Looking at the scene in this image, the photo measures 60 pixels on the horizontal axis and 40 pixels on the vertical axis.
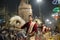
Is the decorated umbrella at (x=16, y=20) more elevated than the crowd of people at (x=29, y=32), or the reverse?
the decorated umbrella at (x=16, y=20)

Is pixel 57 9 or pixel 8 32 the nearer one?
pixel 8 32

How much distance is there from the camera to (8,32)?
350cm

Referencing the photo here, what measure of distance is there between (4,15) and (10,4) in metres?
0.25

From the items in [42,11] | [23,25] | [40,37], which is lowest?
[40,37]

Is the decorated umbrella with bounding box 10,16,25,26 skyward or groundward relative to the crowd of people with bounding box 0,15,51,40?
skyward

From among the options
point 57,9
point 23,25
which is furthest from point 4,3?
point 57,9

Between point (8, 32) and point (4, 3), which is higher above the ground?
point (4, 3)

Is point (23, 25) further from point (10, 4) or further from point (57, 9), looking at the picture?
point (57, 9)

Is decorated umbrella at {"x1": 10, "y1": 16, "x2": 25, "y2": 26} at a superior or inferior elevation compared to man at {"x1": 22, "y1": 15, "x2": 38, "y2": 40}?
superior

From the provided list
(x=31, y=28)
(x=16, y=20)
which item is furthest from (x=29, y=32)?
(x=16, y=20)

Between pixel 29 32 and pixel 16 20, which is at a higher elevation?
pixel 16 20

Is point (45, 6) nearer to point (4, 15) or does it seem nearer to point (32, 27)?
point (32, 27)

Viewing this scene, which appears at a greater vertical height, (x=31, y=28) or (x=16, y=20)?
(x=16, y=20)

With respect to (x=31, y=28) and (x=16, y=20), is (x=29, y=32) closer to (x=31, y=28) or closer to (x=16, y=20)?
(x=31, y=28)
